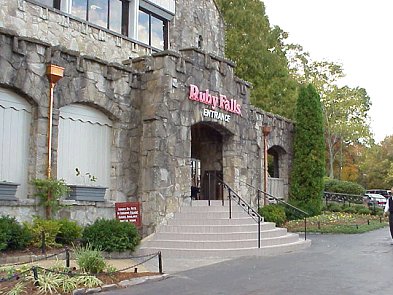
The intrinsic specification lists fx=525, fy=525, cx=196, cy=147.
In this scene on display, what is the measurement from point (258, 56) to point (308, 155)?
8197 mm

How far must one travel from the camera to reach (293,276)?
9734mm

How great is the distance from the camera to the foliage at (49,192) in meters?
12.0

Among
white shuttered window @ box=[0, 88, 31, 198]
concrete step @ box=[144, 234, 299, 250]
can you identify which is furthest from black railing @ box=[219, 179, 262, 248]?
white shuttered window @ box=[0, 88, 31, 198]

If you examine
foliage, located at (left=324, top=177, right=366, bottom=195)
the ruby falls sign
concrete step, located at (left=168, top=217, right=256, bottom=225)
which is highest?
the ruby falls sign

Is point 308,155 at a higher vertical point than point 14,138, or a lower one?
higher

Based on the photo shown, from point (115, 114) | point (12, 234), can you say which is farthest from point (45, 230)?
point (115, 114)

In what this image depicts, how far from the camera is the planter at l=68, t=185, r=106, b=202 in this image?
13.0 m

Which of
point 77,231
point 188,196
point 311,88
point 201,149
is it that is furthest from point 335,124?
point 77,231

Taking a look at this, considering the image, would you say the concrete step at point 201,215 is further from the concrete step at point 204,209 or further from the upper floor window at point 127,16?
the upper floor window at point 127,16

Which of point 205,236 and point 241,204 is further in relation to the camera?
point 241,204

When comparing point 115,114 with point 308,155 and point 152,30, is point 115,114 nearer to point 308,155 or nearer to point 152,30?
point 152,30

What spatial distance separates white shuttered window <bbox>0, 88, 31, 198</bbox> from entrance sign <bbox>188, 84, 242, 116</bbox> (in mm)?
4945

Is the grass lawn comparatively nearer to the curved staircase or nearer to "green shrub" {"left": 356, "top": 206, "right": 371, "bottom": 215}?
"green shrub" {"left": 356, "top": 206, "right": 371, "bottom": 215}

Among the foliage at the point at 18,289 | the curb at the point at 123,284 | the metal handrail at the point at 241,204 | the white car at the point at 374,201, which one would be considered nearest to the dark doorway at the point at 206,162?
the metal handrail at the point at 241,204
